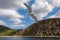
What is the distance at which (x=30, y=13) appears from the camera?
3351 inches
